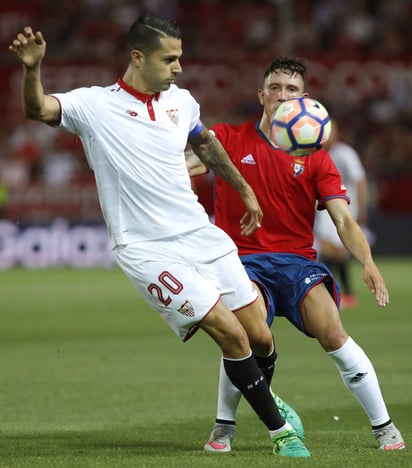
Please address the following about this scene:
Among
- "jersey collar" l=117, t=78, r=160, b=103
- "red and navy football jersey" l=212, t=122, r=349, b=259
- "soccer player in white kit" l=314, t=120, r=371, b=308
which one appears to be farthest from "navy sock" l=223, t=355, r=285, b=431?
"soccer player in white kit" l=314, t=120, r=371, b=308

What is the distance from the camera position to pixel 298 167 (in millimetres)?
6934

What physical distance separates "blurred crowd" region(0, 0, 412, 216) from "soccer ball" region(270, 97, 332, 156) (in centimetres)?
1822

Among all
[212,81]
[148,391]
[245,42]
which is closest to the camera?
[148,391]

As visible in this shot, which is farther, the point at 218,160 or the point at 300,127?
the point at 218,160

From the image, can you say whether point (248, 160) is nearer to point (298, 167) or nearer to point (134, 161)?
point (298, 167)


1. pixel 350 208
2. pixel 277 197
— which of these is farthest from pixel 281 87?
pixel 350 208

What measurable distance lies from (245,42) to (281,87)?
20.9 m

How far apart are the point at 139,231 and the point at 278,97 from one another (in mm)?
1382

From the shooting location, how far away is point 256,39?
27.3 m

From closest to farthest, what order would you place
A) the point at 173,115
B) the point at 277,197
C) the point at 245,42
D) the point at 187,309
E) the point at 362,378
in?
the point at 187,309 → the point at 173,115 → the point at 362,378 → the point at 277,197 → the point at 245,42

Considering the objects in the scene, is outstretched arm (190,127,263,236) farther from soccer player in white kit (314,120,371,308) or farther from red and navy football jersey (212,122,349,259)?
soccer player in white kit (314,120,371,308)

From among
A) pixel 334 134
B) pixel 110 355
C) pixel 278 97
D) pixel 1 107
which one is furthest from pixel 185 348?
pixel 1 107

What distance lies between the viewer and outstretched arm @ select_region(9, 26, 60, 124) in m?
5.49

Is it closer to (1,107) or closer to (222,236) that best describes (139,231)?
(222,236)
